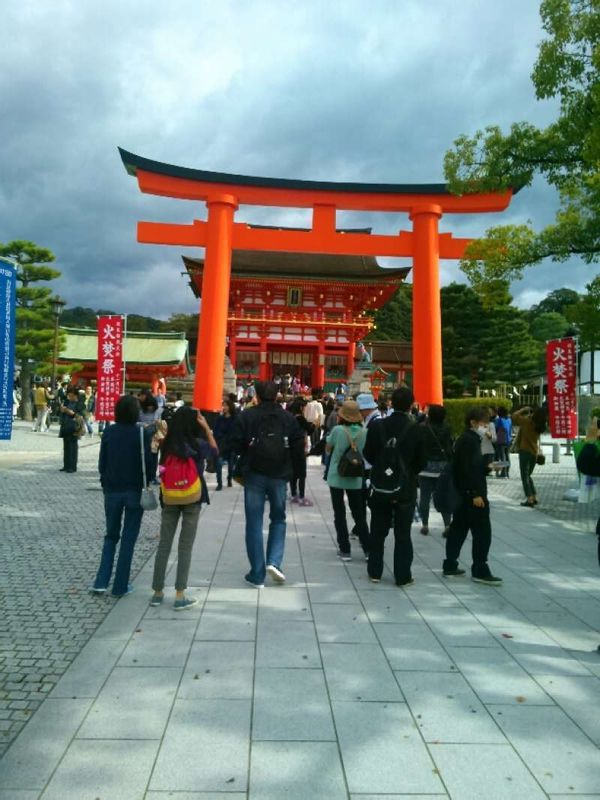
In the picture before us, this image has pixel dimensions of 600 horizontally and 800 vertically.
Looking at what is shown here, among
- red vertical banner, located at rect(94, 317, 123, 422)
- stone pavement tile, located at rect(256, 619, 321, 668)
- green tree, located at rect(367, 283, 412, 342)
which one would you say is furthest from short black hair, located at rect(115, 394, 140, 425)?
green tree, located at rect(367, 283, 412, 342)

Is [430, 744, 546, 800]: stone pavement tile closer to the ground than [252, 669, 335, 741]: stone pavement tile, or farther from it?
closer to the ground

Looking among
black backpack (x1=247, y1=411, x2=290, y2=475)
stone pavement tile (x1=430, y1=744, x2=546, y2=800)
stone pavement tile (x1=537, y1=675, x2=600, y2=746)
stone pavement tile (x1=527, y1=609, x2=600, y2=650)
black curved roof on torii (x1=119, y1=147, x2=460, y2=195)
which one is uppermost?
black curved roof on torii (x1=119, y1=147, x2=460, y2=195)

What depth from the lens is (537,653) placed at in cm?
375

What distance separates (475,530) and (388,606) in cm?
116

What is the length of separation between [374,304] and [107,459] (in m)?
28.0

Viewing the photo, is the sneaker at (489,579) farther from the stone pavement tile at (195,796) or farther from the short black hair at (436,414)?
the stone pavement tile at (195,796)

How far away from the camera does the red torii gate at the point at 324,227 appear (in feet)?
51.7

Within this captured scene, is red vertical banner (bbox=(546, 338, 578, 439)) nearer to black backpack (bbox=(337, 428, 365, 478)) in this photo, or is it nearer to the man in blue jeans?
black backpack (bbox=(337, 428, 365, 478))

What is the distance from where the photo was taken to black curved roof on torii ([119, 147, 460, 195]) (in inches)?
616

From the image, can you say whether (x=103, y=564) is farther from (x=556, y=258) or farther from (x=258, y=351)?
(x=258, y=351)

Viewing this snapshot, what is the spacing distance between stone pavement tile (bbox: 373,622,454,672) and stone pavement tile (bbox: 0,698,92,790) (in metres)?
1.72

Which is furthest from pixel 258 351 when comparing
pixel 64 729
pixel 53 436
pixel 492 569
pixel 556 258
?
pixel 64 729

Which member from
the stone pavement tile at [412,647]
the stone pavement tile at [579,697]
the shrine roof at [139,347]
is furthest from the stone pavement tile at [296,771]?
the shrine roof at [139,347]

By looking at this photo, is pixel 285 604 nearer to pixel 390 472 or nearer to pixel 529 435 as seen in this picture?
pixel 390 472
